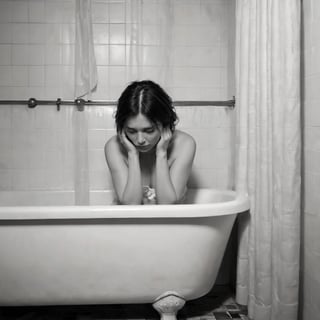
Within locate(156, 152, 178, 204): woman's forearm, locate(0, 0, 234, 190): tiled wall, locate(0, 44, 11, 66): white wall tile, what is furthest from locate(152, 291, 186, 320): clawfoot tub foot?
locate(0, 44, 11, 66): white wall tile

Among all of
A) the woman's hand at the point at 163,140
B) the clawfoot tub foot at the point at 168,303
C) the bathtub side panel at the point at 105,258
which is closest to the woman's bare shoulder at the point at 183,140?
the woman's hand at the point at 163,140

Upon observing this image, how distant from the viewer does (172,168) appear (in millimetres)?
1936

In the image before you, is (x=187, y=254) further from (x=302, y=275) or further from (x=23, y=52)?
(x=23, y=52)

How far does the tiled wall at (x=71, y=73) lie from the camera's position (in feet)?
7.90

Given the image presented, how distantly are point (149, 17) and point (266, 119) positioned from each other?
1.11 meters

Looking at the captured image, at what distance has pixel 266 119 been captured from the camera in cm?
162

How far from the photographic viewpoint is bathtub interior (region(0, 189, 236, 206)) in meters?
2.21

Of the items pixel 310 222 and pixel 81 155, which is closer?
pixel 310 222

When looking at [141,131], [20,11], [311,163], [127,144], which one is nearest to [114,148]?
[127,144]

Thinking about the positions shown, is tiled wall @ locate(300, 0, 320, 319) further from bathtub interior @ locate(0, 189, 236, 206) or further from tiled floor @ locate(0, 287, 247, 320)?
bathtub interior @ locate(0, 189, 236, 206)

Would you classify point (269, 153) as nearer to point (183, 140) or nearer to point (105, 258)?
point (183, 140)

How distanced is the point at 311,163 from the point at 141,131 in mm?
735

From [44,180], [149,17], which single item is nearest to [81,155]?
[44,180]

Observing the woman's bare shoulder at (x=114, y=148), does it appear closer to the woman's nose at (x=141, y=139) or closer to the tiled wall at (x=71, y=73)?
the woman's nose at (x=141, y=139)
